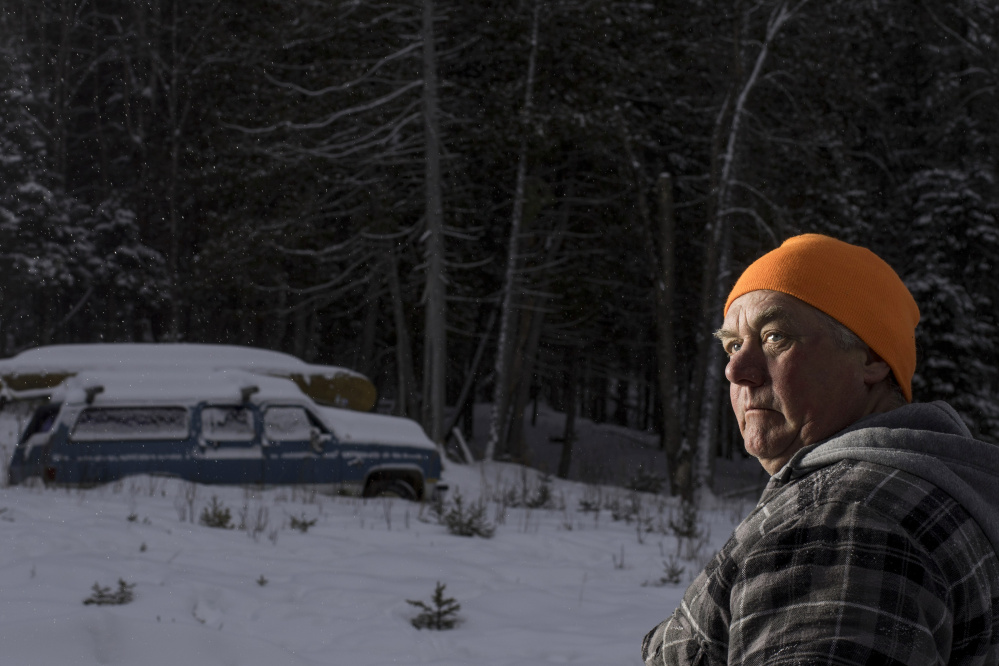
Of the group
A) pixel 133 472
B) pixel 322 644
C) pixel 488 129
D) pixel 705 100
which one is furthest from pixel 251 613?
pixel 705 100

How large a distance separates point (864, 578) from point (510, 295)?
63.9ft

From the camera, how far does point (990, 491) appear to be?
1596mm

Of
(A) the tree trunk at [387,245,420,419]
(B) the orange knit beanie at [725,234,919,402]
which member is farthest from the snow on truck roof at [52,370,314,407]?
(B) the orange knit beanie at [725,234,919,402]

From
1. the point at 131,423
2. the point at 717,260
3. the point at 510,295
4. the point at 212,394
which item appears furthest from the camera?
the point at 510,295

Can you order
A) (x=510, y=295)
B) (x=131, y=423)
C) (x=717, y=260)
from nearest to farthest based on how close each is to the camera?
1. (x=131, y=423)
2. (x=717, y=260)
3. (x=510, y=295)

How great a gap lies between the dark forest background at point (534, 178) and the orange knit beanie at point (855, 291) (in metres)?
16.1

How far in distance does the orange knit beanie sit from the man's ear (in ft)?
0.04

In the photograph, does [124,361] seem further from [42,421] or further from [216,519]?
[216,519]

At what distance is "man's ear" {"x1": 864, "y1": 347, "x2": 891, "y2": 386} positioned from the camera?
1.82 metres

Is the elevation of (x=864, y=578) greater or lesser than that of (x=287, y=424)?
greater

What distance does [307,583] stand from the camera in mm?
6234

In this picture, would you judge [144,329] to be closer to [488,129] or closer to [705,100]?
[488,129]

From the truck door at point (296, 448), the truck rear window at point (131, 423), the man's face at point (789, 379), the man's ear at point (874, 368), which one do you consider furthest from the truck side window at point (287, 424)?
the man's ear at point (874, 368)

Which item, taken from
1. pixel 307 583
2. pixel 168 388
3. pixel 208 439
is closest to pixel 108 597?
pixel 307 583
